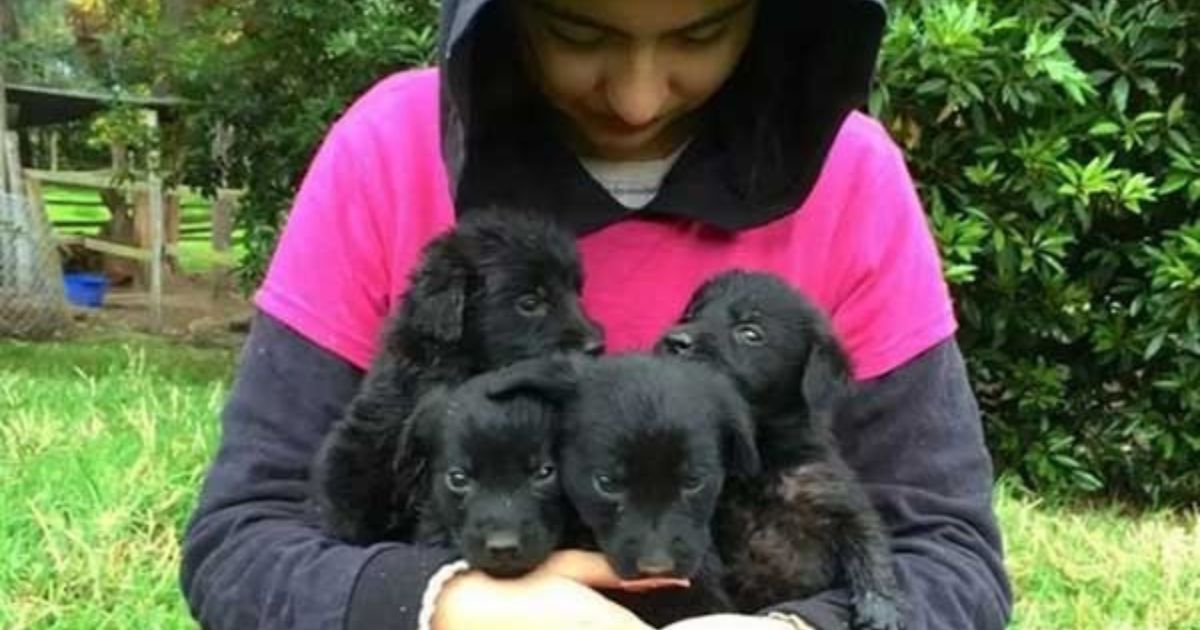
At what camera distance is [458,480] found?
2080 millimetres

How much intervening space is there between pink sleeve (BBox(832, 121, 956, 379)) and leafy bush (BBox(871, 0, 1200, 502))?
388 centimetres

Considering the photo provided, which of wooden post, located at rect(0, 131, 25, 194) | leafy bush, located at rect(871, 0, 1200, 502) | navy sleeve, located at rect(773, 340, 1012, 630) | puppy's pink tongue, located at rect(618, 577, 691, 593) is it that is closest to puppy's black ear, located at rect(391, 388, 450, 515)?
puppy's pink tongue, located at rect(618, 577, 691, 593)

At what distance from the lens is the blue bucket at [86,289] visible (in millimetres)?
17031

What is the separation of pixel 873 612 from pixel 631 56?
0.72 meters

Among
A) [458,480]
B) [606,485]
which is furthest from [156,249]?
[606,485]

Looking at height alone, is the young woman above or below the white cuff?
above

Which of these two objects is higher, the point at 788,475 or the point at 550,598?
the point at 788,475

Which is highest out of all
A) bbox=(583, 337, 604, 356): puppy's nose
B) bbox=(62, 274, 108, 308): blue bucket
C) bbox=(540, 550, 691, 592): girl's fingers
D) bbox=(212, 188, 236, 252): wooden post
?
bbox=(583, 337, 604, 356): puppy's nose

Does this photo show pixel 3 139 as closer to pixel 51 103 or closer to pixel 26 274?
pixel 26 274

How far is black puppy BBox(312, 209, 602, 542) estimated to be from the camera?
7.41 feet

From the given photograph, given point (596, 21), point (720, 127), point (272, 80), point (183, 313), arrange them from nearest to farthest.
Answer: point (596, 21)
point (720, 127)
point (272, 80)
point (183, 313)

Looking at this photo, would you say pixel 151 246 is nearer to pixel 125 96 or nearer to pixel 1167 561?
pixel 125 96

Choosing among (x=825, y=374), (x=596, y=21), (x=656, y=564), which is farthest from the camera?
(x=596, y=21)

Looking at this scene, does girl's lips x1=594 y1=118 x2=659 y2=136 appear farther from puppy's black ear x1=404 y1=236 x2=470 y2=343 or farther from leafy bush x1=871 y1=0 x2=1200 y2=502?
leafy bush x1=871 y1=0 x2=1200 y2=502
